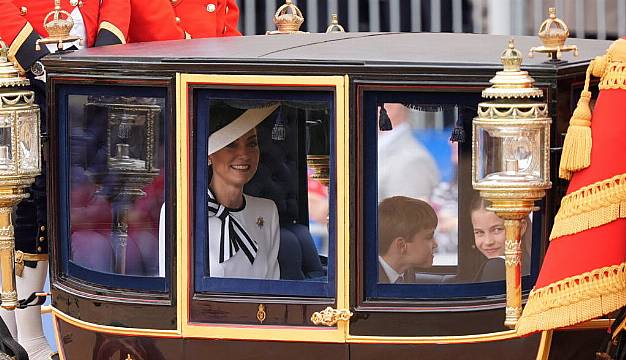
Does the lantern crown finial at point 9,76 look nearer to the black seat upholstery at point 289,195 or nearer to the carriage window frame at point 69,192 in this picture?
the carriage window frame at point 69,192

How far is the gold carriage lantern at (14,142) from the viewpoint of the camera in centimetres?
433

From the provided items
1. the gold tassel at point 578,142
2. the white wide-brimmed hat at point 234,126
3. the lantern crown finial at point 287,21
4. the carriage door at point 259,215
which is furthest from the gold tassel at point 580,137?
the lantern crown finial at point 287,21

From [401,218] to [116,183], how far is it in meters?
0.70

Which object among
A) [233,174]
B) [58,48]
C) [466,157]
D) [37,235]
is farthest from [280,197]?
[37,235]

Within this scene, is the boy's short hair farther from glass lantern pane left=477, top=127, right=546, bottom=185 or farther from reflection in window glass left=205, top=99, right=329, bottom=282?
glass lantern pane left=477, top=127, right=546, bottom=185

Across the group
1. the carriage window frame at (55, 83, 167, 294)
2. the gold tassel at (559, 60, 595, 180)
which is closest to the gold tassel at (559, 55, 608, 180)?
the gold tassel at (559, 60, 595, 180)

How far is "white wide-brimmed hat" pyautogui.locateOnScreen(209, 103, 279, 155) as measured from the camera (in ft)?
13.8

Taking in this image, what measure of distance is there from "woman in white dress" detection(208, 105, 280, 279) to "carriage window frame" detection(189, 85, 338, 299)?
0.09 ft

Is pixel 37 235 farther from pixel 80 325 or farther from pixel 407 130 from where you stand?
pixel 407 130

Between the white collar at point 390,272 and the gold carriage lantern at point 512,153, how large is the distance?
0.33m

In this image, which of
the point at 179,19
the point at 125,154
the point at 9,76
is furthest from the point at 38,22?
the point at 125,154

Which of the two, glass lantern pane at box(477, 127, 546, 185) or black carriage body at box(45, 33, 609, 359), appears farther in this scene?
black carriage body at box(45, 33, 609, 359)

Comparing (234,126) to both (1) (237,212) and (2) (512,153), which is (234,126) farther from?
(2) (512,153)

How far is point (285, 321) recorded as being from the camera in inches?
165
